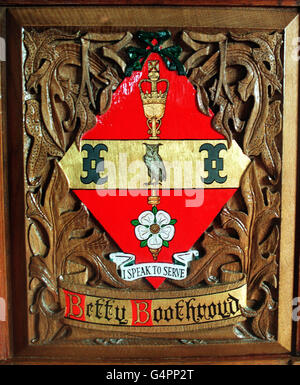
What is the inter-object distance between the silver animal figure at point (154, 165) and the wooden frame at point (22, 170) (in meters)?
0.27

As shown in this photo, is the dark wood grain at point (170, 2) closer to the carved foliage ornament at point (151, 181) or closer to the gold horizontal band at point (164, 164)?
the carved foliage ornament at point (151, 181)

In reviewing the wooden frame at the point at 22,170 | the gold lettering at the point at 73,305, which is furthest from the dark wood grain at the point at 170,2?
the gold lettering at the point at 73,305

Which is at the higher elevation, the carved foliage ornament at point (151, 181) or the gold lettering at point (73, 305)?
the carved foliage ornament at point (151, 181)

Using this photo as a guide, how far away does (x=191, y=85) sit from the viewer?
782 millimetres

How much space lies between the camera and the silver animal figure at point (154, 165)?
790mm

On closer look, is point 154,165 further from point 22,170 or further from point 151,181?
point 22,170

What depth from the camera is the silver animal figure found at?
2.59ft

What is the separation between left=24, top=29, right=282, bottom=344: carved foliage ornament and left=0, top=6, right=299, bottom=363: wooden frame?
0.02 m

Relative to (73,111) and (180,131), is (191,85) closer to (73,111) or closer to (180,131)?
(180,131)

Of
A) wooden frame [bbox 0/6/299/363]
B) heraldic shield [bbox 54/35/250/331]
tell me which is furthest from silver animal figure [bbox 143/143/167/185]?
wooden frame [bbox 0/6/299/363]

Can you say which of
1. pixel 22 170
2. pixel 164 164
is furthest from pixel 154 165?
pixel 22 170

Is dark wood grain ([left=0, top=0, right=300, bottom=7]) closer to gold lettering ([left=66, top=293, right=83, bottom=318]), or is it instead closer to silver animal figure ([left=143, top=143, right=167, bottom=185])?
silver animal figure ([left=143, top=143, right=167, bottom=185])

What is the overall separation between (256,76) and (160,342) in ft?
2.11

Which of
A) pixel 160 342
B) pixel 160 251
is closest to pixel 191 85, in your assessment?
pixel 160 251
